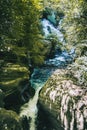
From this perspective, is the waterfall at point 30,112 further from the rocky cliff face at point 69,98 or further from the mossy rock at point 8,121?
the mossy rock at point 8,121

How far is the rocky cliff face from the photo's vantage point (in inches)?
471

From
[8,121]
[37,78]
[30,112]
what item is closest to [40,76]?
[37,78]

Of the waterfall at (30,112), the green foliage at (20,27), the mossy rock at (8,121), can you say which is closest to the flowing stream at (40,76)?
the waterfall at (30,112)

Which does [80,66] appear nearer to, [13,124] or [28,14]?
[13,124]

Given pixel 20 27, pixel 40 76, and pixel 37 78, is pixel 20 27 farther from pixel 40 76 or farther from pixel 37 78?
pixel 40 76

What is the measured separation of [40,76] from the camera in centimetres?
1936

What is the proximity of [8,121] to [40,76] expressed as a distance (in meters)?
8.05

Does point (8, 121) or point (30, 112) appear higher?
point (8, 121)

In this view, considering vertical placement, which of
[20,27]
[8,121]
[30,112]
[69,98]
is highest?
[20,27]

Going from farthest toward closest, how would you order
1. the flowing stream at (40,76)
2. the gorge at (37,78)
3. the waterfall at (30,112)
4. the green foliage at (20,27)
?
1. the flowing stream at (40,76)
2. the waterfall at (30,112)
3. the green foliage at (20,27)
4. the gorge at (37,78)

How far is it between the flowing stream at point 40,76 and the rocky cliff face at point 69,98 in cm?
92

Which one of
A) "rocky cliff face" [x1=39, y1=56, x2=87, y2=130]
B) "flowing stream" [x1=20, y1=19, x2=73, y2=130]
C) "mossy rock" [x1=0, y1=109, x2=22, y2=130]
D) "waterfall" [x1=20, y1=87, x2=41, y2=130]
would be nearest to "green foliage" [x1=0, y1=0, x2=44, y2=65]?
"flowing stream" [x1=20, y1=19, x2=73, y2=130]

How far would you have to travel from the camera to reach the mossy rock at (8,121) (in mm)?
11289

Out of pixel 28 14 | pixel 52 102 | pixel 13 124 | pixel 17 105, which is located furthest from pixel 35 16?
A: pixel 13 124
